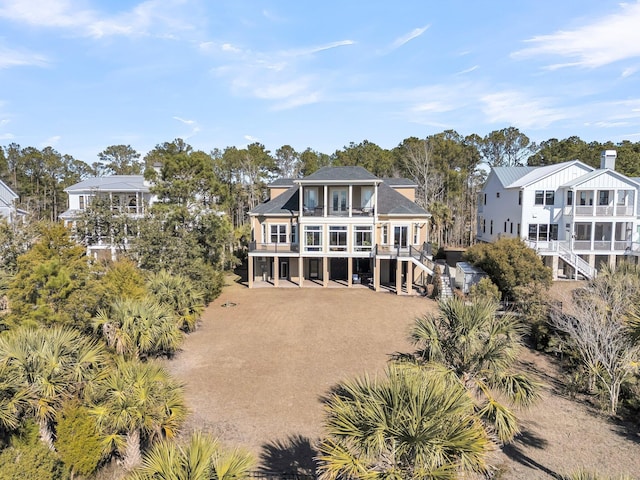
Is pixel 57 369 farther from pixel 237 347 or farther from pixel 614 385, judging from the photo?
pixel 614 385

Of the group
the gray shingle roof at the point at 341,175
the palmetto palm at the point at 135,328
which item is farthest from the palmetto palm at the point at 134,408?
the gray shingle roof at the point at 341,175

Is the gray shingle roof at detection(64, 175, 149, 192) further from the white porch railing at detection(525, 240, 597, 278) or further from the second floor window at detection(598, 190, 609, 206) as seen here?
the second floor window at detection(598, 190, 609, 206)

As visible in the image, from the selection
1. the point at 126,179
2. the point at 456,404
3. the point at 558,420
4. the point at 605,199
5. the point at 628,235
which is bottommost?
the point at 558,420

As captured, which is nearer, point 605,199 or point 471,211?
point 605,199

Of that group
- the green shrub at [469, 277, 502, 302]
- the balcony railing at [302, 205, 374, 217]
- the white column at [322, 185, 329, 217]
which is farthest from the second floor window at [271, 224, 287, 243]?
the green shrub at [469, 277, 502, 302]

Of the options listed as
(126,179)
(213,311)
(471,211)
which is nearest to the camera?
(213,311)

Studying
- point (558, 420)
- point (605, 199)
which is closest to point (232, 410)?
point (558, 420)

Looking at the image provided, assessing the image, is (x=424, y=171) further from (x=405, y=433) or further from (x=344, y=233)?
(x=405, y=433)

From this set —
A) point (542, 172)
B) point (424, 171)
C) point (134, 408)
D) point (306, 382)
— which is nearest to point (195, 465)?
point (134, 408)
